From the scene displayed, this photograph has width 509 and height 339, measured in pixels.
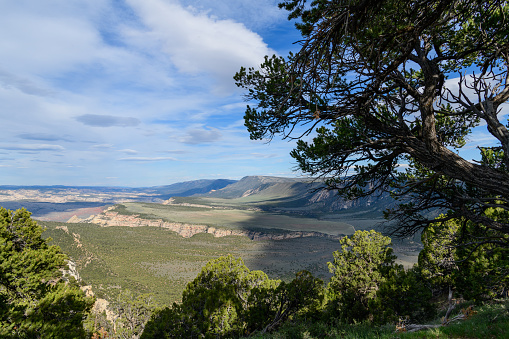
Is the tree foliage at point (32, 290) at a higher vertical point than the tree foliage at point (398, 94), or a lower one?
lower

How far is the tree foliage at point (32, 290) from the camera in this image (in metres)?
10.3

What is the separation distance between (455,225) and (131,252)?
10585 cm

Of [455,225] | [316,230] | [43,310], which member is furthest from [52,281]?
[316,230]

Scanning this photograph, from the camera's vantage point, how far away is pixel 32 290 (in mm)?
11508

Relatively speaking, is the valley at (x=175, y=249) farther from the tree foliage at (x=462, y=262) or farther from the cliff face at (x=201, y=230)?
the tree foliage at (x=462, y=262)

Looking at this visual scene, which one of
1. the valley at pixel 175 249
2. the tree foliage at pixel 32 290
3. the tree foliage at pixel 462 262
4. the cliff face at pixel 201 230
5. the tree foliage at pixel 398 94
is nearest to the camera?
the tree foliage at pixel 398 94

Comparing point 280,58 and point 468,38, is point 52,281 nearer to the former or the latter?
point 280,58

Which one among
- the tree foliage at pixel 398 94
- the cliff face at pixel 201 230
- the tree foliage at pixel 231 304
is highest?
the tree foliage at pixel 398 94

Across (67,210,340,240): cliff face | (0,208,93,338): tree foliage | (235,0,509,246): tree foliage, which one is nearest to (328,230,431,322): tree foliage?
(235,0,509,246): tree foliage


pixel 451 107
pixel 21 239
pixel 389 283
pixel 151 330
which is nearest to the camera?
pixel 451 107

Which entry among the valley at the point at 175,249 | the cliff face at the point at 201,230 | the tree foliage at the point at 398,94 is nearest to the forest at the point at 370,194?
the tree foliage at the point at 398,94

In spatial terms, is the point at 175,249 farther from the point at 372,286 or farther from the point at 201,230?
the point at 372,286

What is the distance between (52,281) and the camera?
40.6ft

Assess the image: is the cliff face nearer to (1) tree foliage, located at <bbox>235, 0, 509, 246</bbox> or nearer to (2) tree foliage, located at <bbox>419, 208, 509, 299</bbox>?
(2) tree foliage, located at <bbox>419, 208, 509, 299</bbox>
